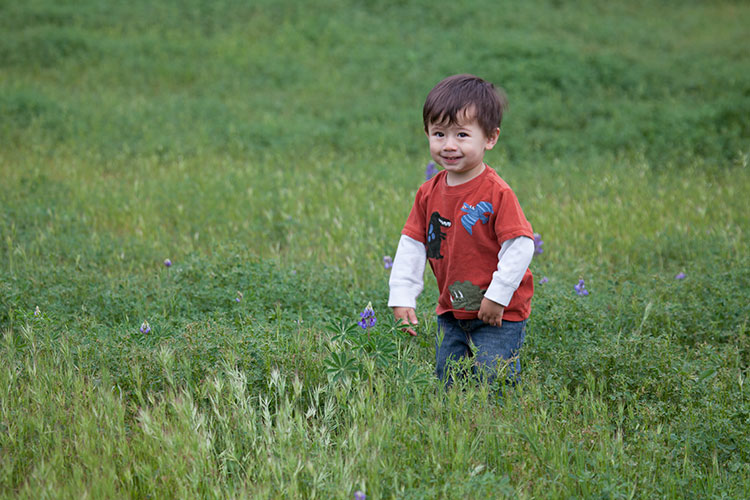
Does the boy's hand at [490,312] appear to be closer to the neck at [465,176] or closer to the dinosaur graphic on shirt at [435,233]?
the dinosaur graphic on shirt at [435,233]

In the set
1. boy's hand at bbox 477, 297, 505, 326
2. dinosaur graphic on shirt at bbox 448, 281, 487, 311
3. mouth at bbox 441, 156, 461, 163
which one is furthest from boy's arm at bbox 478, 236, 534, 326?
mouth at bbox 441, 156, 461, 163

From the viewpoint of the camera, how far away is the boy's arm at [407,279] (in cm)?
338

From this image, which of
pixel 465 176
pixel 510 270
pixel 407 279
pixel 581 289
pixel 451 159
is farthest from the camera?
pixel 581 289

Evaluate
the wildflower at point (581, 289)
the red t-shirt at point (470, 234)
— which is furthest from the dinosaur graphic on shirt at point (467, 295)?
the wildflower at point (581, 289)

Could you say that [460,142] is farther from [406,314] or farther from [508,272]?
[406,314]

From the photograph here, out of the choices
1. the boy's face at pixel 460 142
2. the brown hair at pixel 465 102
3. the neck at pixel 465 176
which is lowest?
the neck at pixel 465 176

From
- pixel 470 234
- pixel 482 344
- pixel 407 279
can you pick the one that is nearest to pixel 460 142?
pixel 470 234

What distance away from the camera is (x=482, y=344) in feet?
10.9

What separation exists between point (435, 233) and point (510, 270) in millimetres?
516

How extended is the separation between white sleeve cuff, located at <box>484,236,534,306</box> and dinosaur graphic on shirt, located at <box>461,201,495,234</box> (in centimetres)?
21

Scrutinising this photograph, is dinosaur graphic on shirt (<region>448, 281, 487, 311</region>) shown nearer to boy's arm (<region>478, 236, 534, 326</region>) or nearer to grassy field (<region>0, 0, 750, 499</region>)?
boy's arm (<region>478, 236, 534, 326</region>)

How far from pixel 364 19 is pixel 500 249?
13677 mm

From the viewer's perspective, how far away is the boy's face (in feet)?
10.3

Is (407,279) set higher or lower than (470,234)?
lower
